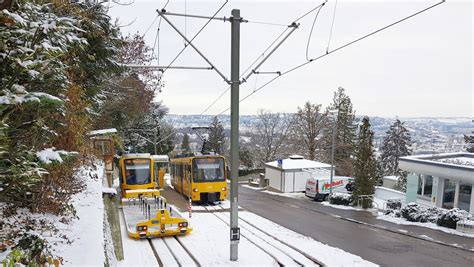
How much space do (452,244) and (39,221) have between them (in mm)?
13808

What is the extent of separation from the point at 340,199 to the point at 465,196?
7181mm

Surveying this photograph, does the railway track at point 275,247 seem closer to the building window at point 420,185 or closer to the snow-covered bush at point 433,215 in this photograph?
the snow-covered bush at point 433,215

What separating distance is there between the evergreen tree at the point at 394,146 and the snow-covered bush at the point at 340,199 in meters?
41.6

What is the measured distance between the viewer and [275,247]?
11719 millimetres

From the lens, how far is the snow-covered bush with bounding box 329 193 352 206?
922 inches

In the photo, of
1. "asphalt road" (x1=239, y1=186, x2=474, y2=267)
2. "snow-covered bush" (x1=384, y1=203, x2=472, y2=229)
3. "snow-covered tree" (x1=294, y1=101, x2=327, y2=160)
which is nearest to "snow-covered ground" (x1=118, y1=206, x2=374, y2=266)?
"asphalt road" (x1=239, y1=186, x2=474, y2=267)

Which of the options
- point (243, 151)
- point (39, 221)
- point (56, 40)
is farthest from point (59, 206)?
point (243, 151)

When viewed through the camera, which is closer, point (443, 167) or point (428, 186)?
point (443, 167)

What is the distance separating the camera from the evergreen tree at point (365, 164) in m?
22.4

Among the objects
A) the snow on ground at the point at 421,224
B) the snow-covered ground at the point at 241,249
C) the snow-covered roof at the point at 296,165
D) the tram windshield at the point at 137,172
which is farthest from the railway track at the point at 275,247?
the snow-covered roof at the point at 296,165

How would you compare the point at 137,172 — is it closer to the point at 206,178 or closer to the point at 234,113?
the point at 206,178

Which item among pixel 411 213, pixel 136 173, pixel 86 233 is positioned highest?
pixel 86 233

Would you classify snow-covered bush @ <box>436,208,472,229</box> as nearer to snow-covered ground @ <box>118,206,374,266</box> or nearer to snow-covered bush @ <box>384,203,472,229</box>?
snow-covered bush @ <box>384,203,472,229</box>

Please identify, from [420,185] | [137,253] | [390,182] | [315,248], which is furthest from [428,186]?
[137,253]
